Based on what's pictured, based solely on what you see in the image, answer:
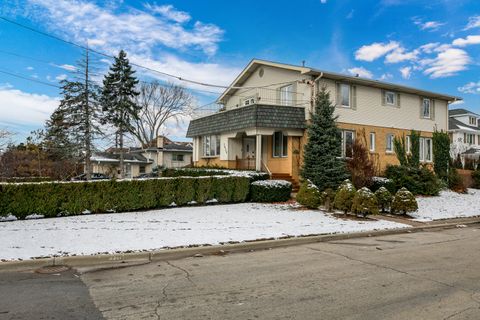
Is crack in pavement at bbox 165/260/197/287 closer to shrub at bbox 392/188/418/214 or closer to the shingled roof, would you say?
shrub at bbox 392/188/418/214

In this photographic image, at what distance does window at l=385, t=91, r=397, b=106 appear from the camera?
24.4m

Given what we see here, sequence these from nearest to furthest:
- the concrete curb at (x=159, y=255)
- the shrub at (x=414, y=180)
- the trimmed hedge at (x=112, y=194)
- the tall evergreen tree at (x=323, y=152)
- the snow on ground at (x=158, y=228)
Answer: the concrete curb at (x=159, y=255), the snow on ground at (x=158, y=228), the trimmed hedge at (x=112, y=194), the tall evergreen tree at (x=323, y=152), the shrub at (x=414, y=180)

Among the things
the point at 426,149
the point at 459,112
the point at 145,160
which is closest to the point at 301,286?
the point at 426,149

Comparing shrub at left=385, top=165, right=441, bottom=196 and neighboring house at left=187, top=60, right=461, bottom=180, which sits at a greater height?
neighboring house at left=187, top=60, right=461, bottom=180

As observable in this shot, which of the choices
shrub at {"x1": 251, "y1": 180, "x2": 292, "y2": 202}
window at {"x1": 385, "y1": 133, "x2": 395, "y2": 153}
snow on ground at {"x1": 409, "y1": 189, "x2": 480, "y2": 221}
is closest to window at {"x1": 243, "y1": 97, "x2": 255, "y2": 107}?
window at {"x1": 385, "y1": 133, "x2": 395, "y2": 153}

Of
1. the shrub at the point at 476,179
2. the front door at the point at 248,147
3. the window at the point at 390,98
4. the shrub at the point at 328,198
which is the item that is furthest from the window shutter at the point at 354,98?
the shrub at the point at 476,179

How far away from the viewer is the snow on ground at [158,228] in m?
8.34

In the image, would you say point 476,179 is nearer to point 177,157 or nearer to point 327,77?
point 327,77

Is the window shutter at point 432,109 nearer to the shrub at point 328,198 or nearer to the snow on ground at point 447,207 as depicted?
the snow on ground at point 447,207

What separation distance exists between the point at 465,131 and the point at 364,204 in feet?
152

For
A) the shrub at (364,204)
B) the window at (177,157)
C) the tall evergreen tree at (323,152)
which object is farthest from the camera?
the window at (177,157)

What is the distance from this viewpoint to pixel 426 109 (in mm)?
26812

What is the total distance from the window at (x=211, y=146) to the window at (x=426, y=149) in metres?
13.7

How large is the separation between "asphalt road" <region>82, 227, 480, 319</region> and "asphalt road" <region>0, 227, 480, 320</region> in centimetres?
1
